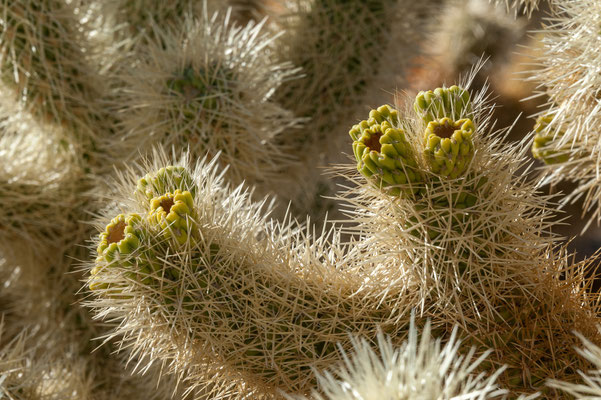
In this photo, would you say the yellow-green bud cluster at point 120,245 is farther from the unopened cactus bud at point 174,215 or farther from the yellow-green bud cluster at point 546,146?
the yellow-green bud cluster at point 546,146

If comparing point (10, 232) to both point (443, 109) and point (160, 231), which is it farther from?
point (443, 109)

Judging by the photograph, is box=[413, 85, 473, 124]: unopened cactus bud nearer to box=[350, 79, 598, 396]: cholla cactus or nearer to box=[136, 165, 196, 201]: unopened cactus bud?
box=[350, 79, 598, 396]: cholla cactus

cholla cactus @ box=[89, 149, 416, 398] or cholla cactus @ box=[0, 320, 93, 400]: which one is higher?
cholla cactus @ box=[89, 149, 416, 398]

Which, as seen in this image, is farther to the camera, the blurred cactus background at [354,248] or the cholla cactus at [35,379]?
the cholla cactus at [35,379]

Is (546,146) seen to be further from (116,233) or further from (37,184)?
(37,184)

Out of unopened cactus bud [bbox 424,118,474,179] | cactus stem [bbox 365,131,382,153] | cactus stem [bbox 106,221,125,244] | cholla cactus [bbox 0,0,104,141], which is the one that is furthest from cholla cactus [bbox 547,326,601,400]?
cholla cactus [bbox 0,0,104,141]

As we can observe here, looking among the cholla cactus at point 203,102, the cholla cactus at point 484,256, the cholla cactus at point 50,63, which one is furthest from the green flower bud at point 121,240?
the cholla cactus at point 50,63

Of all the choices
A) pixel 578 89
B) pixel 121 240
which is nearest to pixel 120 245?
pixel 121 240
